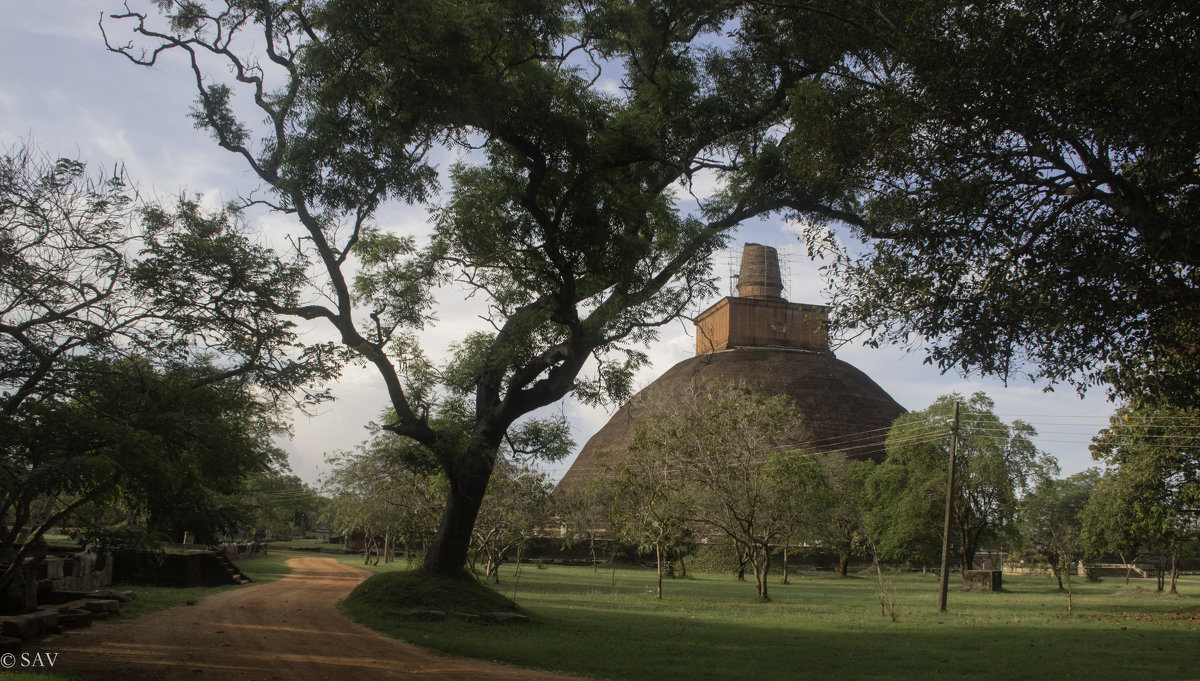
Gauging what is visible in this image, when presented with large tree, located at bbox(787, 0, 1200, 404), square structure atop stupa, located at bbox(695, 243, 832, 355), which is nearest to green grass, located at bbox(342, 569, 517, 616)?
large tree, located at bbox(787, 0, 1200, 404)

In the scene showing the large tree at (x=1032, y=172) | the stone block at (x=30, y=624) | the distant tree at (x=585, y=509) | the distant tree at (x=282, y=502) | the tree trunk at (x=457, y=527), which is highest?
the large tree at (x=1032, y=172)

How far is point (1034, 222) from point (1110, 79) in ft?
4.51

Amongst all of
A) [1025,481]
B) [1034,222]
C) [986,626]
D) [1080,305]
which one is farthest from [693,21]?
[1025,481]

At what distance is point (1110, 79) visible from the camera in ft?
18.2

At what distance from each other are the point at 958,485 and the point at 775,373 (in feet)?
84.6

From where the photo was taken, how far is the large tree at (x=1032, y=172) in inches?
218

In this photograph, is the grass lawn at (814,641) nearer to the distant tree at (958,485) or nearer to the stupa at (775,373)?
the distant tree at (958,485)

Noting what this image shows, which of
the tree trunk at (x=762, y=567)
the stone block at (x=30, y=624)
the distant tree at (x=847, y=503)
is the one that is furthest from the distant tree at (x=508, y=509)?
the stone block at (x=30, y=624)

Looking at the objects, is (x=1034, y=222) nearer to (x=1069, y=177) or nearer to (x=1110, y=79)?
(x=1069, y=177)

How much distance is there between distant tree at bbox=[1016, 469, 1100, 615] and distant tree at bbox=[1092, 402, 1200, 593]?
2.00 meters

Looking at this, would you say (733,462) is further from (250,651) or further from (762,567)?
(250,651)

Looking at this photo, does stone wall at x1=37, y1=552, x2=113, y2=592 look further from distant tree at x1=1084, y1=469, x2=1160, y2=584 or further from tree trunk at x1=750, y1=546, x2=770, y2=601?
distant tree at x1=1084, y1=469, x2=1160, y2=584

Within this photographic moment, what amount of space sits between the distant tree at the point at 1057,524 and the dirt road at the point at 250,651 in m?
14.5

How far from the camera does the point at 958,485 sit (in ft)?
115
